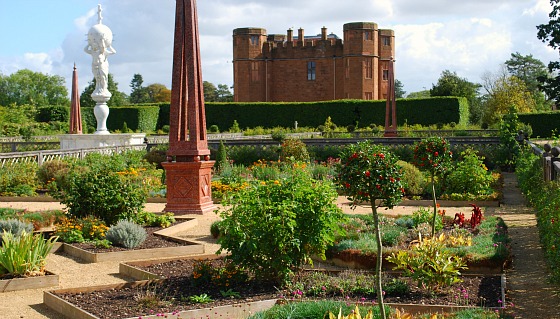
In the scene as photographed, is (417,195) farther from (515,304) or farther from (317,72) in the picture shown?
(317,72)

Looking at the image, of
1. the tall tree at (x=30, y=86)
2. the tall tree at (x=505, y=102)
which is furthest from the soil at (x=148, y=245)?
the tall tree at (x=30, y=86)

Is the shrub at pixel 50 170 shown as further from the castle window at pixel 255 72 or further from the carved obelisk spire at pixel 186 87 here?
the castle window at pixel 255 72

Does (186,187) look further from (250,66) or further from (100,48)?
(250,66)

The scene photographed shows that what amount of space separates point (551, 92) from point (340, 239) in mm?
28443

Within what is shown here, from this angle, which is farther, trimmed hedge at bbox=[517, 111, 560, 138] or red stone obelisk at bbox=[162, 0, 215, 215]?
trimmed hedge at bbox=[517, 111, 560, 138]

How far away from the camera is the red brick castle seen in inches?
2219

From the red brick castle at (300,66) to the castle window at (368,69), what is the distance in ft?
0.26

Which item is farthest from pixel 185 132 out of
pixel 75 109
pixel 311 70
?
pixel 311 70

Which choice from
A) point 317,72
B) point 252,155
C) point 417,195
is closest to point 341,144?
point 252,155

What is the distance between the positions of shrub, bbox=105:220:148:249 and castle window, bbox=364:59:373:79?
47.0 metres

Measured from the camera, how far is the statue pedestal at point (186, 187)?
1371 centimetres

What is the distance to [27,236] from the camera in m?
8.13

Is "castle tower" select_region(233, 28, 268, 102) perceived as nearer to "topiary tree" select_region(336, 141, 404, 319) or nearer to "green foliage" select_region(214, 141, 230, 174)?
"green foliage" select_region(214, 141, 230, 174)

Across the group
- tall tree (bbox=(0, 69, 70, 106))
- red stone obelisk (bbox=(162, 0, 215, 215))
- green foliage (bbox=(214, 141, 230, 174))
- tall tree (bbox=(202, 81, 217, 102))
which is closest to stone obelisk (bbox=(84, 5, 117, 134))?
green foliage (bbox=(214, 141, 230, 174))
